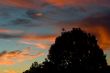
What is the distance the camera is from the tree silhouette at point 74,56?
351ft

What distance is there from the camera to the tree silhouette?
107 m

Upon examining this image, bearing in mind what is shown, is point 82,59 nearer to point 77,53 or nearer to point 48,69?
point 77,53

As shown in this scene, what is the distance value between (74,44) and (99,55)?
26.8ft

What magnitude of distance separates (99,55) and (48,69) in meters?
15.5

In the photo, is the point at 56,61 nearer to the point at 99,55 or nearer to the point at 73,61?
the point at 73,61

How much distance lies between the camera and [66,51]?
109 metres

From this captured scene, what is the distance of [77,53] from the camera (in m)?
107

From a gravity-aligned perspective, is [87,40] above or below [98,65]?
above

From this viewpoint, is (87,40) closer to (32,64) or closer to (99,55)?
(99,55)

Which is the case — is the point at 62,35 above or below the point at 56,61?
above

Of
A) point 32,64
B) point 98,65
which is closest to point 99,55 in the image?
point 98,65

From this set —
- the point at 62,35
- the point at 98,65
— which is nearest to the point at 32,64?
the point at 62,35

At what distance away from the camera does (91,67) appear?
10925cm

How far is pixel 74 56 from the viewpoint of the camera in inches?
4190
